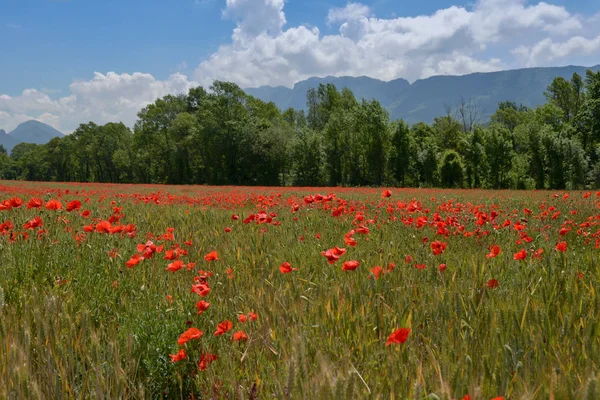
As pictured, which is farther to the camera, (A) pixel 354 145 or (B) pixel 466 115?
(B) pixel 466 115

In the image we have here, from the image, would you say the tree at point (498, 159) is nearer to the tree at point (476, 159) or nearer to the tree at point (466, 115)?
the tree at point (476, 159)

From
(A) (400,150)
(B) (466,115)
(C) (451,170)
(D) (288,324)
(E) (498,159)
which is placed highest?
(B) (466,115)

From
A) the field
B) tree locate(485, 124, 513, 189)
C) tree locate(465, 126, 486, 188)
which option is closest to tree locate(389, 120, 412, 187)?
tree locate(465, 126, 486, 188)

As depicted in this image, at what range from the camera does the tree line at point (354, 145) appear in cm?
4119

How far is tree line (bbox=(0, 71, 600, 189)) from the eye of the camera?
41188 mm

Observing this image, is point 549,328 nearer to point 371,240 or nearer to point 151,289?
point 151,289

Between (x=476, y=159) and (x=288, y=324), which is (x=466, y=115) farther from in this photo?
(x=288, y=324)

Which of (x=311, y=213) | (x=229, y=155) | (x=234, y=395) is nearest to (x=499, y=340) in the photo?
(x=234, y=395)

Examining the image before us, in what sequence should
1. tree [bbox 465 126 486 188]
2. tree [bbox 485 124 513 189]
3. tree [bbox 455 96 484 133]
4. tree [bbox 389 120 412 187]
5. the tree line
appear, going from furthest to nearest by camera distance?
1. tree [bbox 455 96 484 133]
2. tree [bbox 389 120 412 187]
3. tree [bbox 465 126 486 188]
4. tree [bbox 485 124 513 189]
5. the tree line

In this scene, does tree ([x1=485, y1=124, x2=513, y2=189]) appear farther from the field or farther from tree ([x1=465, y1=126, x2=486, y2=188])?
the field

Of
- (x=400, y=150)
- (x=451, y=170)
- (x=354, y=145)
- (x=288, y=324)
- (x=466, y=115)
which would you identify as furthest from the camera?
(x=466, y=115)

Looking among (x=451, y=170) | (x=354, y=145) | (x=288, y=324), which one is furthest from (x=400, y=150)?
(x=288, y=324)

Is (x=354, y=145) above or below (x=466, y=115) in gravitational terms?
below

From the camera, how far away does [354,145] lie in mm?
50750
